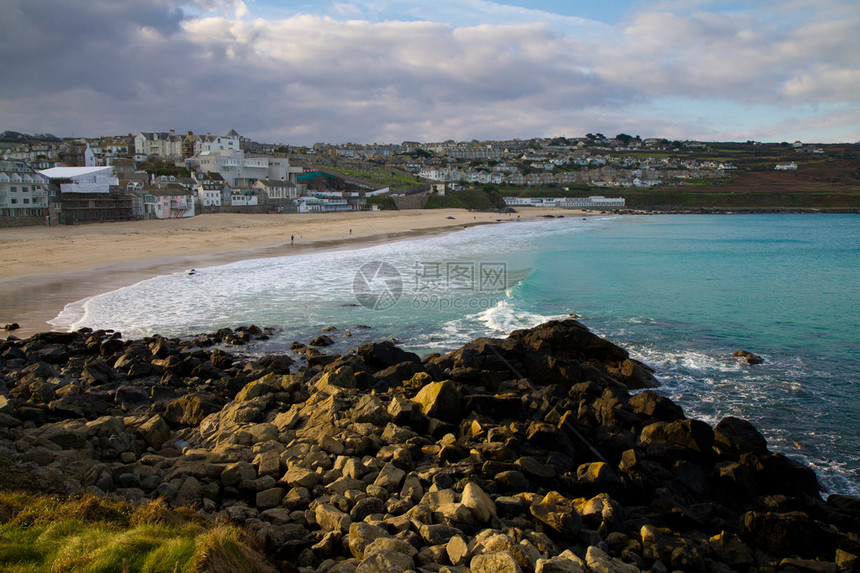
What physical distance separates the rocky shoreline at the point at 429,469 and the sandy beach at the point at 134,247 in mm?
9590

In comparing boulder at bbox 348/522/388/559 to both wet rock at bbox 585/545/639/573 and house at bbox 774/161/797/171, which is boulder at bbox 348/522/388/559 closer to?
wet rock at bbox 585/545/639/573

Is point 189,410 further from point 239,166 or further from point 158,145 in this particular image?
point 158,145

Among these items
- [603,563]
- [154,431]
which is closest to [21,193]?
[154,431]

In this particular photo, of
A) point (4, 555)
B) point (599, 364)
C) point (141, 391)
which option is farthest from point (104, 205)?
point (4, 555)

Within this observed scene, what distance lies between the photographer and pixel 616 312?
19.6 meters

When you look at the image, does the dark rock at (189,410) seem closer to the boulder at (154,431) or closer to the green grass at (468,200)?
the boulder at (154,431)

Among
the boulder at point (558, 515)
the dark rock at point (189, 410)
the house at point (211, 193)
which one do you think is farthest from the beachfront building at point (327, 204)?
the boulder at point (558, 515)

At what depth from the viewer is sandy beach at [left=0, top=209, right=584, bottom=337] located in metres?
20.3

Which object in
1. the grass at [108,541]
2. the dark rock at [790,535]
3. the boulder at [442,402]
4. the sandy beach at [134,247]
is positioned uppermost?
the sandy beach at [134,247]

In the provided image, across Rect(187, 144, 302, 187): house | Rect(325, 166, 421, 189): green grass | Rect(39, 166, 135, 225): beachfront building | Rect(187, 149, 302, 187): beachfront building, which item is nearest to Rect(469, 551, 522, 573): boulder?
Rect(39, 166, 135, 225): beachfront building

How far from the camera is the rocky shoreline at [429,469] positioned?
18.7ft

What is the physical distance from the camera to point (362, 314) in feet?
62.0

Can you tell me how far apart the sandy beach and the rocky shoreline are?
959 centimetres

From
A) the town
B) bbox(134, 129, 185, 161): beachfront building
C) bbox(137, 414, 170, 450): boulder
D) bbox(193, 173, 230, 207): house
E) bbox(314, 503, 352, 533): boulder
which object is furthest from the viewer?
bbox(134, 129, 185, 161): beachfront building
